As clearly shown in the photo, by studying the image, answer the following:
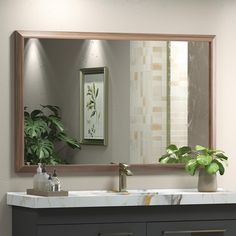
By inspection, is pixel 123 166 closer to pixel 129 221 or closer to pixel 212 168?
pixel 129 221

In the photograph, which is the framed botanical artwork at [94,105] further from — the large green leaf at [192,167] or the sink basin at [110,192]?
the large green leaf at [192,167]

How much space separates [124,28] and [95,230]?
124 centimetres

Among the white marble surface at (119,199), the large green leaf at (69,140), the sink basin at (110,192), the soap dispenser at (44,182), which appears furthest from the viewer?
the large green leaf at (69,140)

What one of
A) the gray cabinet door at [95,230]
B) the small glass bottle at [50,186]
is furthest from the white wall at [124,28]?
the gray cabinet door at [95,230]

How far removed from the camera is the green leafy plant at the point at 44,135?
442cm

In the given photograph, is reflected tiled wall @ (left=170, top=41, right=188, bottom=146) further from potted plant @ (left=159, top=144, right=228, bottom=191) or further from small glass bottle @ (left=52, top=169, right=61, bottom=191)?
small glass bottle @ (left=52, top=169, right=61, bottom=191)

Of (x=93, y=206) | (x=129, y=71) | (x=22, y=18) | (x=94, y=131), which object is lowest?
(x=93, y=206)

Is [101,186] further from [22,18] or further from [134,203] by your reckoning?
[22,18]

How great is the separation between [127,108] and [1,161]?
0.82 meters

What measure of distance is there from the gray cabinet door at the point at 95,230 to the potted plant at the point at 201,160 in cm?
48

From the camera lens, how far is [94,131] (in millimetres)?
4508

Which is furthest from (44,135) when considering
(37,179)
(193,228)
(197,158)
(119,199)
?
(193,228)

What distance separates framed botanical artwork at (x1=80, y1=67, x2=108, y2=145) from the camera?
177 inches

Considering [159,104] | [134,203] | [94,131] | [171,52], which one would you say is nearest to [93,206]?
[134,203]
